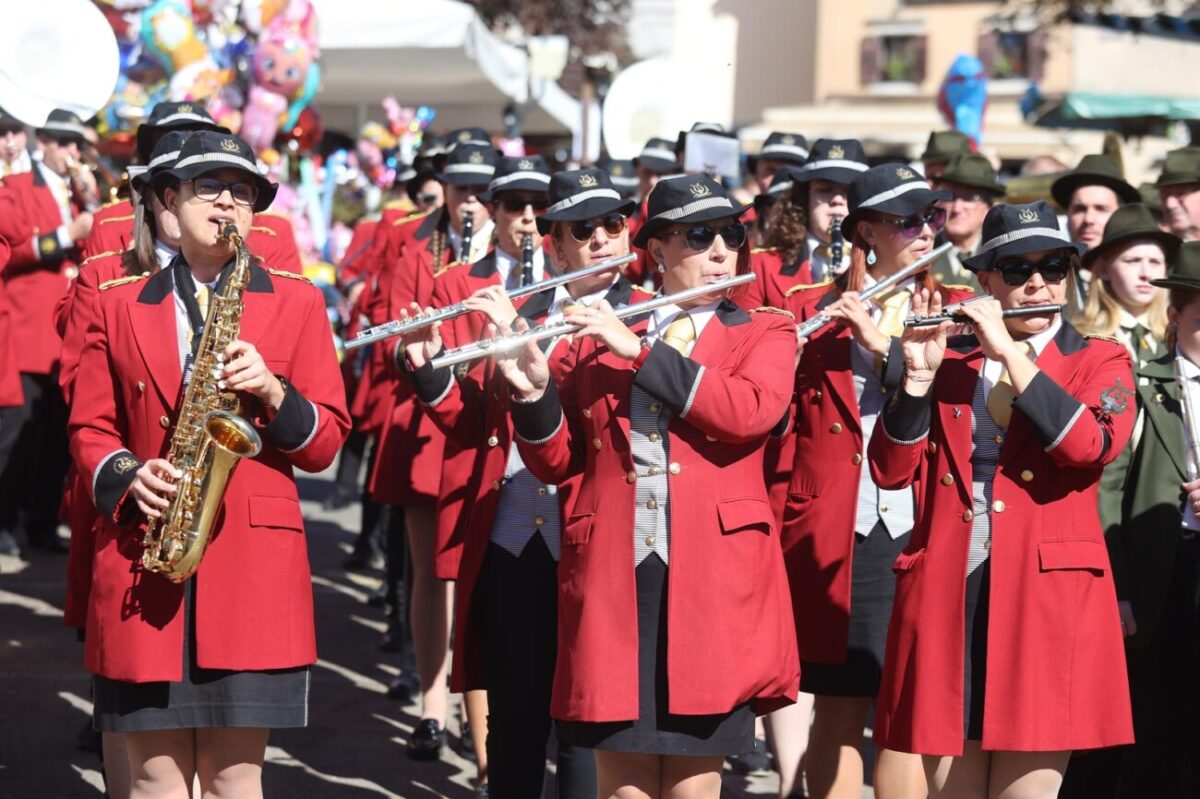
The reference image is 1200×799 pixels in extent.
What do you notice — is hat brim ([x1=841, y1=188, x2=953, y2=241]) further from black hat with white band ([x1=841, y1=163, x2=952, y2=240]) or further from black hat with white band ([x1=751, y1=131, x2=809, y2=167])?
black hat with white band ([x1=751, y1=131, x2=809, y2=167])

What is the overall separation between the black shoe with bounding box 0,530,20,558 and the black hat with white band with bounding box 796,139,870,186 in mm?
5866

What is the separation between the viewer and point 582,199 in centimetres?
568

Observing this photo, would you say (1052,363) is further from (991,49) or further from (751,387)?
(991,49)

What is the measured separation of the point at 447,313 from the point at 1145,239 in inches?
117

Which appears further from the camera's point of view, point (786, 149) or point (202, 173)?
point (786, 149)

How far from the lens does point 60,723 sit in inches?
305

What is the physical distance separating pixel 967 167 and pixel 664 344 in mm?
4414

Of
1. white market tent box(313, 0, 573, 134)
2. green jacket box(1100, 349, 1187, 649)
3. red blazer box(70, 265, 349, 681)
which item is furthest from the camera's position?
white market tent box(313, 0, 573, 134)

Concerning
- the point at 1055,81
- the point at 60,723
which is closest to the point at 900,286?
the point at 60,723

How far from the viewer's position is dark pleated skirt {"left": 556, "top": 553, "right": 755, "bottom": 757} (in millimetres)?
4742

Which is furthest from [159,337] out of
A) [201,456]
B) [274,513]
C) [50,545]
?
[50,545]

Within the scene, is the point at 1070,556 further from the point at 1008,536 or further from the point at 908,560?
Answer: the point at 908,560

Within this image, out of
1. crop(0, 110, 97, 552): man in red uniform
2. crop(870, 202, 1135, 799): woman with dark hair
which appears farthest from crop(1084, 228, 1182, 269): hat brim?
crop(0, 110, 97, 552): man in red uniform

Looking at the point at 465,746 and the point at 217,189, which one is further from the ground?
the point at 217,189
